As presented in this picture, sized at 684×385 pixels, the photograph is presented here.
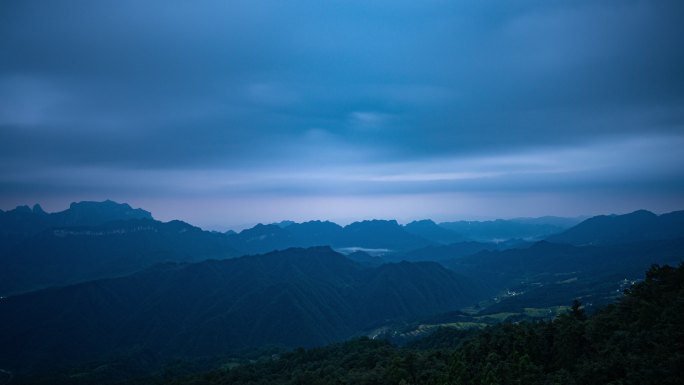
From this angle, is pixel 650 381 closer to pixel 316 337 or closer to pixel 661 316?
pixel 661 316

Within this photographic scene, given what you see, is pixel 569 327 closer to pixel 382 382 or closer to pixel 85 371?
Answer: pixel 382 382

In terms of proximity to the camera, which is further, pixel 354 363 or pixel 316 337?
pixel 316 337

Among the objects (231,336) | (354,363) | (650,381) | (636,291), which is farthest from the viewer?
(231,336)

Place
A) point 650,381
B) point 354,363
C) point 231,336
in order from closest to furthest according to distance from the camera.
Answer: point 650,381 → point 354,363 → point 231,336

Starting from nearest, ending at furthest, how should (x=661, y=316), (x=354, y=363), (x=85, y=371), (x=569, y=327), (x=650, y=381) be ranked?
(x=650, y=381) → (x=661, y=316) → (x=569, y=327) → (x=354, y=363) → (x=85, y=371)

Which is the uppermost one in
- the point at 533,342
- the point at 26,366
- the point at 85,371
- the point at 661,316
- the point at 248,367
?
the point at 661,316

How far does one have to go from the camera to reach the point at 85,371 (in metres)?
132

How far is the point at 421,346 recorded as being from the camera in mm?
96375

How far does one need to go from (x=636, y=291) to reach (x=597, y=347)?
53.3 feet

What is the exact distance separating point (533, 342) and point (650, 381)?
20436 millimetres

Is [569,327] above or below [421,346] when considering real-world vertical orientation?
above

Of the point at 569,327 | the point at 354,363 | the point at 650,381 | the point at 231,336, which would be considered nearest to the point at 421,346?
the point at 354,363

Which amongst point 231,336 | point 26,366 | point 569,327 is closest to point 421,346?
point 569,327

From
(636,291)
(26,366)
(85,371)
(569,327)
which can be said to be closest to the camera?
(569,327)
